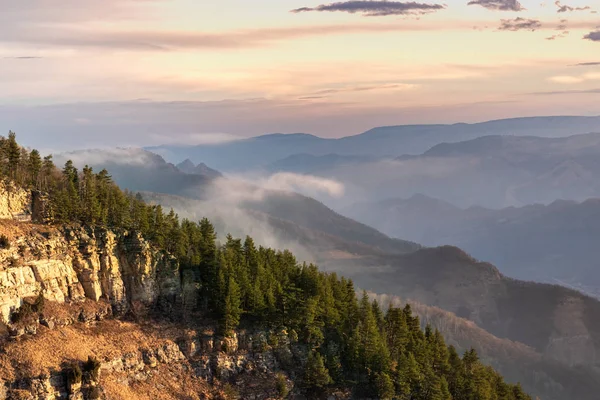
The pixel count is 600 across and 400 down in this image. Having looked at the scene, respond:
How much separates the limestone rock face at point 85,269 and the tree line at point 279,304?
4.57 meters

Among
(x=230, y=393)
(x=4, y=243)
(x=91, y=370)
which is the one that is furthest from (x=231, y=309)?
(x=4, y=243)

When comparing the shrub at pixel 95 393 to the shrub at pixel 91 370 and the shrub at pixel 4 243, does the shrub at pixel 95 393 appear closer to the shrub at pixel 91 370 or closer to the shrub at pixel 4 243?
the shrub at pixel 91 370

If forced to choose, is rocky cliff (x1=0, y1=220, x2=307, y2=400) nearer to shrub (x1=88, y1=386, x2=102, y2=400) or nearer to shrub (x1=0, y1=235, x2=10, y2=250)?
shrub (x1=88, y1=386, x2=102, y2=400)

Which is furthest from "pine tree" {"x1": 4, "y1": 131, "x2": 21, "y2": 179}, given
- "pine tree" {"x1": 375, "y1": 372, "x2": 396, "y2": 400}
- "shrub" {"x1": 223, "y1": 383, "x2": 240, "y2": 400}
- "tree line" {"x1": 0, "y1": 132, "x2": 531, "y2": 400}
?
"pine tree" {"x1": 375, "y1": 372, "x2": 396, "y2": 400}

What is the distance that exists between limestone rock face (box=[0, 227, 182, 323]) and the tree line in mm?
4570

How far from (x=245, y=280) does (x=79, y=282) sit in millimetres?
33194

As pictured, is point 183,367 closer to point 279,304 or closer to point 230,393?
point 230,393

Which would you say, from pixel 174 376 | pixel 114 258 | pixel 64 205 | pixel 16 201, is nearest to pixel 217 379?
pixel 174 376

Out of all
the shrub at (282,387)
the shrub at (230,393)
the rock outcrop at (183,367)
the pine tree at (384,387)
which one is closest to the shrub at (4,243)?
the rock outcrop at (183,367)

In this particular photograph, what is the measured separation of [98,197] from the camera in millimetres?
117812

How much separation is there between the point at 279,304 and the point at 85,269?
133ft

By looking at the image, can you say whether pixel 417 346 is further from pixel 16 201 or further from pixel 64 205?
pixel 16 201

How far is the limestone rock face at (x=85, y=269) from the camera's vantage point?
93.9m

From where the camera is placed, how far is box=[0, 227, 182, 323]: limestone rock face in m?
93.9
